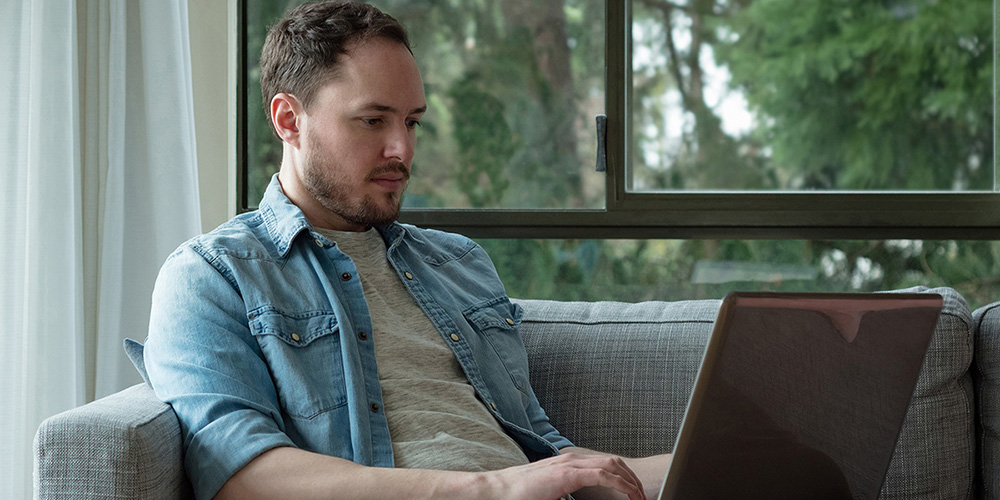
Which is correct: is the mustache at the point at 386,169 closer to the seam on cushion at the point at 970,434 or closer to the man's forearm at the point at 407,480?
the man's forearm at the point at 407,480

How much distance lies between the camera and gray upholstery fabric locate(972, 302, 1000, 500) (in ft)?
5.05

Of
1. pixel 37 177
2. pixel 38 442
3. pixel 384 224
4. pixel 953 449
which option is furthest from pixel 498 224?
pixel 38 442

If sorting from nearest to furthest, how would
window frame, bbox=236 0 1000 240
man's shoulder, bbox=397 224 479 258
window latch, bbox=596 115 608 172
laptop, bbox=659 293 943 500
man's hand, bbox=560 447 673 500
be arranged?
1. laptop, bbox=659 293 943 500
2. man's hand, bbox=560 447 673 500
3. man's shoulder, bbox=397 224 479 258
4. window frame, bbox=236 0 1000 240
5. window latch, bbox=596 115 608 172

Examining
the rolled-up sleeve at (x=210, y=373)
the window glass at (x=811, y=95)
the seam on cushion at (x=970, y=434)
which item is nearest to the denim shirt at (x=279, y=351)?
the rolled-up sleeve at (x=210, y=373)

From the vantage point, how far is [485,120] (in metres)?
2.45

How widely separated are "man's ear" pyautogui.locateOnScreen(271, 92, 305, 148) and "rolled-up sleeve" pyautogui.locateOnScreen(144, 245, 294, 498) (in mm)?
296

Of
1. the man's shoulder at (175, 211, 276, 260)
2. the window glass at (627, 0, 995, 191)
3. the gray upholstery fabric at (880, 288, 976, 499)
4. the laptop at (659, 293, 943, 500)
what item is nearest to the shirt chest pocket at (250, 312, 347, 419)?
the man's shoulder at (175, 211, 276, 260)

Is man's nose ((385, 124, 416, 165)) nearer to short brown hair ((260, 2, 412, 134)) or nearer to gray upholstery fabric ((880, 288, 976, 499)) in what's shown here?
short brown hair ((260, 2, 412, 134))

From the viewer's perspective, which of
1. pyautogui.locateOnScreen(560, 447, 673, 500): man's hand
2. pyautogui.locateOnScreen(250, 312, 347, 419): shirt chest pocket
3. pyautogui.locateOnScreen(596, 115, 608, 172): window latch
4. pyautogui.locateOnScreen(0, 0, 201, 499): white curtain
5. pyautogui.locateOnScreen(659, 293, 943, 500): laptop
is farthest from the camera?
pyautogui.locateOnScreen(596, 115, 608, 172): window latch

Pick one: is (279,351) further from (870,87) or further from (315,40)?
(870,87)

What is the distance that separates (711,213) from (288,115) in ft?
3.90

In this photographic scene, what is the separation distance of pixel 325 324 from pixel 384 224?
0.26 m

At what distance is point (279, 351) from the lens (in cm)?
124

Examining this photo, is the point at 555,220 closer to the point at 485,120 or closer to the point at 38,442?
the point at 485,120
